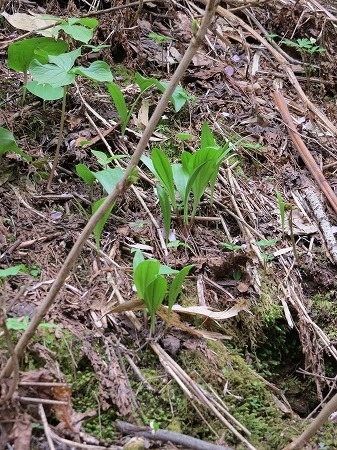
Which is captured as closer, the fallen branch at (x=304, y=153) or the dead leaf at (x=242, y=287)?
the dead leaf at (x=242, y=287)

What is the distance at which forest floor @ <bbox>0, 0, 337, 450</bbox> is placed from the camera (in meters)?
1.29

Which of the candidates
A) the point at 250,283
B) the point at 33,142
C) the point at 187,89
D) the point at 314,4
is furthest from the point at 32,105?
the point at 314,4

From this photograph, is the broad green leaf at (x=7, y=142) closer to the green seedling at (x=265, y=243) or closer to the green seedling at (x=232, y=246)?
the green seedling at (x=232, y=246)

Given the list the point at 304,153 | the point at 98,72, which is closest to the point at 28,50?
the point at 98,72

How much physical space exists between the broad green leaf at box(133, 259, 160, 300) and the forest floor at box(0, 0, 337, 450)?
0.32ft

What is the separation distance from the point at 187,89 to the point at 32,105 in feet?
2.47

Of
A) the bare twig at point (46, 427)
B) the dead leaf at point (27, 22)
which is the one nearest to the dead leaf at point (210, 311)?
the bare twig at point (46, 427)

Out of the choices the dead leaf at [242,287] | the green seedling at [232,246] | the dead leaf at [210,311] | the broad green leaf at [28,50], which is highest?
the broad green leaf at [28,50]

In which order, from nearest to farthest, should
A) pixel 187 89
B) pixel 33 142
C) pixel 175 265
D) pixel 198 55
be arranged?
pixel 175 265, pixel 33 142, pixel 187 89, pixel 198 55

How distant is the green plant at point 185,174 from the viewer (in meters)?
1.72

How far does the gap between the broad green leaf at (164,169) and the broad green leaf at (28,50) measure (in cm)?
55

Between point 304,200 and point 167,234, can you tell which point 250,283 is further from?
point 304,200

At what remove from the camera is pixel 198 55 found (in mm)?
2678

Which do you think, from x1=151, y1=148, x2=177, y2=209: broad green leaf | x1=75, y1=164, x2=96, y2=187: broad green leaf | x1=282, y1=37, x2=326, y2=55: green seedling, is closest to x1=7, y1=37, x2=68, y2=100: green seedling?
x1=75, y1=164, x2=96, y2=187: broad green leaf
